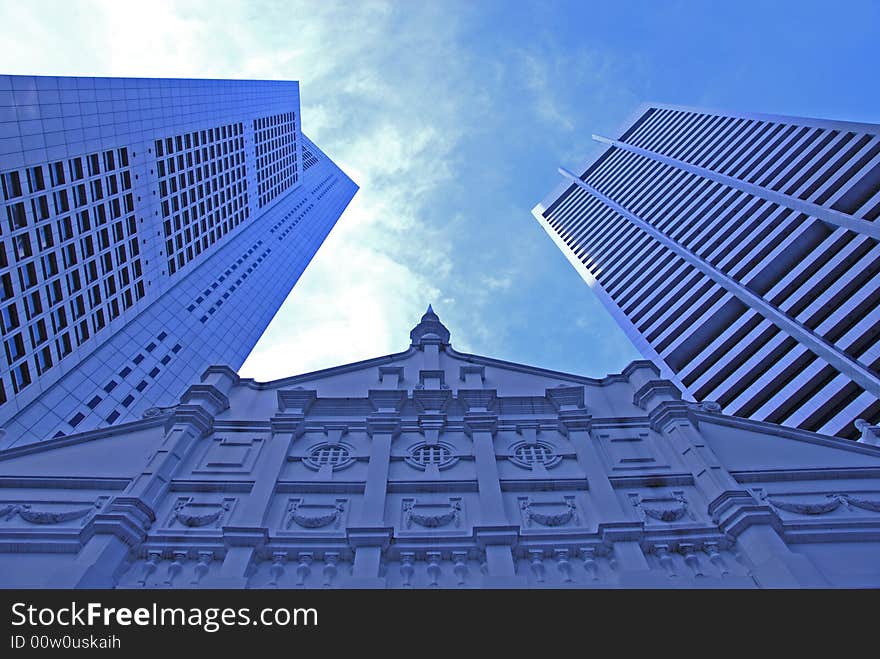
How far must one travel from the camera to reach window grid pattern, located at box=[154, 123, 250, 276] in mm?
62550

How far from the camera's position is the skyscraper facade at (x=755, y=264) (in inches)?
1548

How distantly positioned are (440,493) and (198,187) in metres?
61.2

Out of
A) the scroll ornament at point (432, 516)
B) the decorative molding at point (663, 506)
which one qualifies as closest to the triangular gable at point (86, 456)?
the scroll ornament at point (432, 516)

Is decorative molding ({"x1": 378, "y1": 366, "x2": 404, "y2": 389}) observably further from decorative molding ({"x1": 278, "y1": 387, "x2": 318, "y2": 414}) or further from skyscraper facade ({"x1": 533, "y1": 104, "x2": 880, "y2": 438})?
skyscraper facade ({"x1": 533, "y1": 104, "x2": 880, "y2": 438})

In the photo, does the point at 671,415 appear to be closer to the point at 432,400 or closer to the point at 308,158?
the point at 432,400

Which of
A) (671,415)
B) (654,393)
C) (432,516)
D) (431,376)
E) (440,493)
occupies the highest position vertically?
(431,376)

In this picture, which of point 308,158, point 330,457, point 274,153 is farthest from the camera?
point 308,158

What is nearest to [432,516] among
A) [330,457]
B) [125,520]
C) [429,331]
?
[330,457]

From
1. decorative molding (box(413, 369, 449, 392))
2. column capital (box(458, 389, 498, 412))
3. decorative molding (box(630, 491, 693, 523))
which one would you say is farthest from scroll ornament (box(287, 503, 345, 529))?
decorative molding (box(630, 491, 693, 523))

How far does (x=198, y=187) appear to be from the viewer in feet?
230

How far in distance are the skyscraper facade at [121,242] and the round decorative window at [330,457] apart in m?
30.2

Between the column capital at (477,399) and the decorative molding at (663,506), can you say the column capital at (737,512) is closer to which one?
the decorative molding at (663,506)
